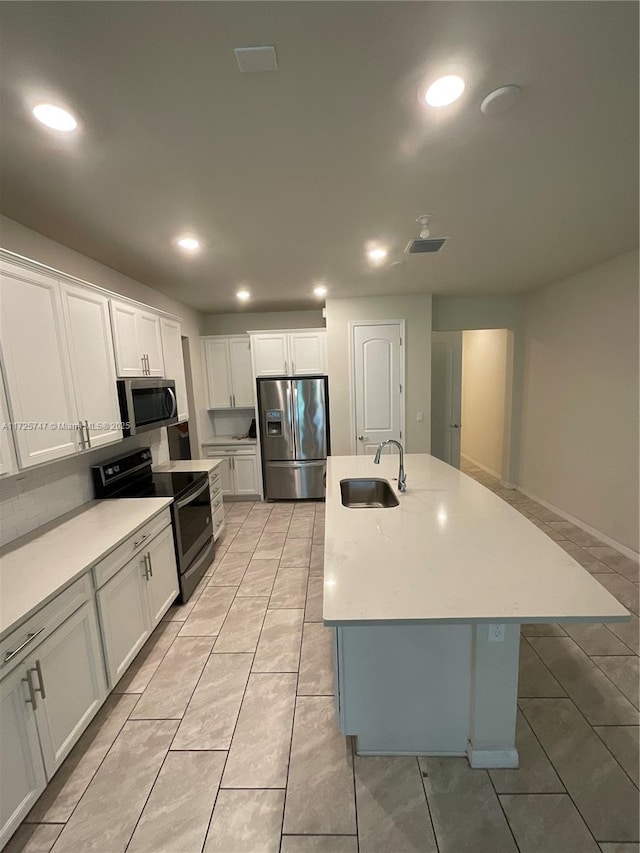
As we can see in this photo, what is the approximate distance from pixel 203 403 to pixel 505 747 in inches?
173

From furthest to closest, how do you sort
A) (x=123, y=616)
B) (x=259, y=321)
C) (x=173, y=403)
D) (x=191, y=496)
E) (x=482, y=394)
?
(x=482, y=394), (x=259, y=321), (x=173, y=403), (x=191, y=496), (x=123, y=616)

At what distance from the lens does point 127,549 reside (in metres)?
1.87

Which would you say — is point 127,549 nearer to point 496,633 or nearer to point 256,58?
point 496,633

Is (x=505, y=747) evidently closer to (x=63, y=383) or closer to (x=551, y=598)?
(x=551, y=598)

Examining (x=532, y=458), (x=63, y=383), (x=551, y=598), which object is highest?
(x=63, y=383)

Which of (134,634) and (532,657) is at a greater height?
(134,634)

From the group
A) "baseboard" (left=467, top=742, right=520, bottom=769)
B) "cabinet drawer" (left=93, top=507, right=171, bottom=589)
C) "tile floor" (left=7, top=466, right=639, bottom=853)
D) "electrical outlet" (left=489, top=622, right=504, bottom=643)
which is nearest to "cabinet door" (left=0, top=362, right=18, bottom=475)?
"cabinet drawer" (left=93, top=507, right=171, bottom=589)

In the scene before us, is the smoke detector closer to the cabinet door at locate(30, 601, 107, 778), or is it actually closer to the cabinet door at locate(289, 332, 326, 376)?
the cabinet door at locate(289, 332, 326, 376)

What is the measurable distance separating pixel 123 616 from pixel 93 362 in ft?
4.95

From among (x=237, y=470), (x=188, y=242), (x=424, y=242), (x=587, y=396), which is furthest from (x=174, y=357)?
(x=587, y=396)

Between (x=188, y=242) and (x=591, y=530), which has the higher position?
(x=188, y=242)

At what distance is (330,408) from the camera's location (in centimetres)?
440

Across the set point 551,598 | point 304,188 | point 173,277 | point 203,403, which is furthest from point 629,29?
point 203,403

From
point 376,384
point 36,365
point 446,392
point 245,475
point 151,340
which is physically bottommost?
point 245,475
